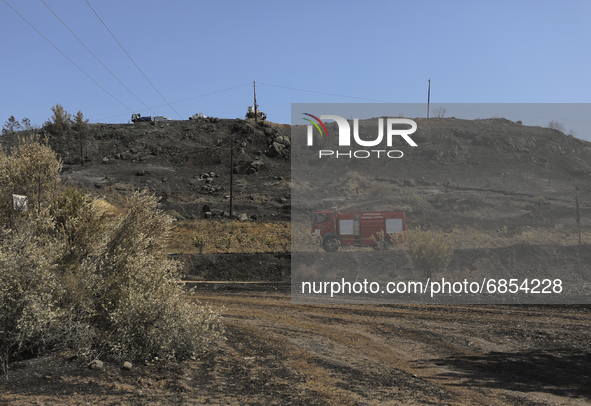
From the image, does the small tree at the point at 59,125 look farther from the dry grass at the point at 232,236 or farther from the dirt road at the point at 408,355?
the dirt road at the point at 408,355

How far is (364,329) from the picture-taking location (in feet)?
39.5

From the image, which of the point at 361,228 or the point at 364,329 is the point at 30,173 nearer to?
the point at 364,329

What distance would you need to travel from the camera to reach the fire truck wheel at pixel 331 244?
28984mm

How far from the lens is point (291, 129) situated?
83312 millimetres

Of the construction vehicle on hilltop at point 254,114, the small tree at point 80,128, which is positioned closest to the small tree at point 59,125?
the small tree at point 80,128

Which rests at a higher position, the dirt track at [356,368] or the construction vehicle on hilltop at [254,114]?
the construction vehicle on hilltop at [254,114]

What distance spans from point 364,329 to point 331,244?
17046 mm

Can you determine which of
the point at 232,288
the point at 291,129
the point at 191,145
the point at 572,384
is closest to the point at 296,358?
the point at 572,384

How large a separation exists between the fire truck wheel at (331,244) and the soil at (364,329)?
125 inches

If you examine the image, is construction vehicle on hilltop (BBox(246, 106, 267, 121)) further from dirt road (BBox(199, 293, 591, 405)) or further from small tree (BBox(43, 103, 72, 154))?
dirt road (BBox(199, 293, 591, 405))

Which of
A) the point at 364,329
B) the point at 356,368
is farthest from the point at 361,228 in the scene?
the point at 356,368

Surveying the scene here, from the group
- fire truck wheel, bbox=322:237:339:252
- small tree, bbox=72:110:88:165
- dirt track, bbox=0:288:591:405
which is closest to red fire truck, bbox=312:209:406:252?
fire truck wheel, bbox=322:237:339:252

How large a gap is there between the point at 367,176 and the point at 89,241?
58.2m

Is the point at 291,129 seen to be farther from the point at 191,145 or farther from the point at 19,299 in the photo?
the point at 19,299
